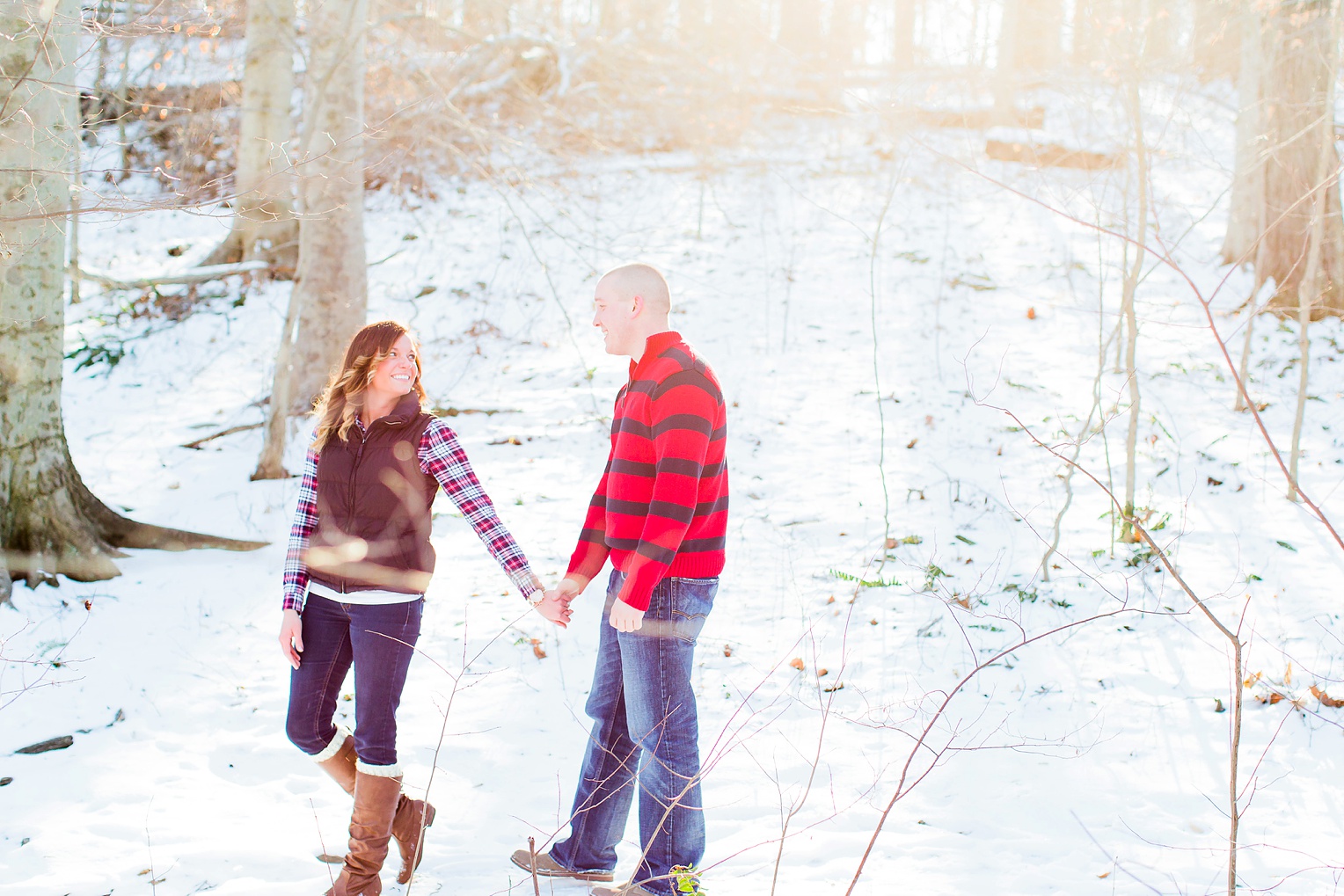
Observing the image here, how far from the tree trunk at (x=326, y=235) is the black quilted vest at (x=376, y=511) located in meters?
4.19

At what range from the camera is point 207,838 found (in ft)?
10.8

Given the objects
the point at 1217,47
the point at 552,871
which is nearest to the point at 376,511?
the point at 552,871

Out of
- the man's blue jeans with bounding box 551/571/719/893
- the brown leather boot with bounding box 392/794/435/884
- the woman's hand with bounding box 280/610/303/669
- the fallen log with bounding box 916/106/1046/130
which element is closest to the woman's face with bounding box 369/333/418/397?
the woman's hand with bounding box 280/610/303/669

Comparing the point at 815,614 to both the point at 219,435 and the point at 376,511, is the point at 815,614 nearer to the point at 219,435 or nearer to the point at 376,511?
the point at 376,511

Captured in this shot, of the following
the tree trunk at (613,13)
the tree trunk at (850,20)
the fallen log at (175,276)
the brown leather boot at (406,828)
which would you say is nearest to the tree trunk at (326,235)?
the fallen log at (175,276)

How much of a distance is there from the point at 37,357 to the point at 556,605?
378 cm

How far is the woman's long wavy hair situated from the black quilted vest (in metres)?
0.04

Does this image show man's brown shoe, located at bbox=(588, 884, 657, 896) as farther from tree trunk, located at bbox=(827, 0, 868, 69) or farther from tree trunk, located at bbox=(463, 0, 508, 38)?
tree trunk, located at bbox=(827, 0, 868, 69)

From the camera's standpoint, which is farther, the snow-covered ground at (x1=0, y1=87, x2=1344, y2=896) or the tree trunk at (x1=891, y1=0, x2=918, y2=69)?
the tree trunk at (x1=891, y1=0, x2=918, y2=69)

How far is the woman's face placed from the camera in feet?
9.41

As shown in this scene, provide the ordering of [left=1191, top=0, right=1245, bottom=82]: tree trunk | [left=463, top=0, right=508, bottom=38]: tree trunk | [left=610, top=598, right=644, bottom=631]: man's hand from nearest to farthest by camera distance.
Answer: [left=610, top=598, right=644, bottom=631]: man's hand → [left=463, top=0, right=508, bottom=38]: tree trunk → [left=1191, top=0, right=1245, bottom=82]: tree trunk

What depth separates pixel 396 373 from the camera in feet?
9.41

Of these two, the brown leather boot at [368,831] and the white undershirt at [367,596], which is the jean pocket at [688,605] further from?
the brown leather boot at [368,831]

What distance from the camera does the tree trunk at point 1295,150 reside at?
27.5 ft
